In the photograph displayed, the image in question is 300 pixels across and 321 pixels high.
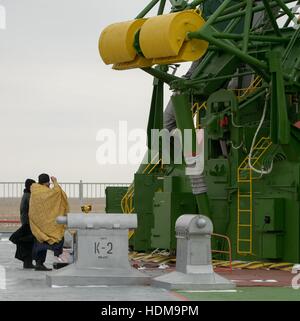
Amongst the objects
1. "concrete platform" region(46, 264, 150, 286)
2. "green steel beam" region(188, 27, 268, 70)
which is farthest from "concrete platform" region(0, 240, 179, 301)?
"green steel beam" region(188, 27, 268, 70)

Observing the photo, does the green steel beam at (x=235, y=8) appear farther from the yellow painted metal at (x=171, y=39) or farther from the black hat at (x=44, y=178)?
the black hat at (x=44, y=178)

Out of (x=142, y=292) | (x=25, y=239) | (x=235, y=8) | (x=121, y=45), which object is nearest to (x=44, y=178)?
(x=25, y=239)

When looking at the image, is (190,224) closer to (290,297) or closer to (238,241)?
(290,297)

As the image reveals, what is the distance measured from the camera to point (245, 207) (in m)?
23.0

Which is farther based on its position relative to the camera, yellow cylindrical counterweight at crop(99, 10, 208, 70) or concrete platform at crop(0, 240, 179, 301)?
yellow cylindrical counterweight at crop(99, 10, 208, 70)

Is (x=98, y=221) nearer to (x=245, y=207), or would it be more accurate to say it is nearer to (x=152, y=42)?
(x=152, y=42)

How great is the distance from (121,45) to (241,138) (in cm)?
368

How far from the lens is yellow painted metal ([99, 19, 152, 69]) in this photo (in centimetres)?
2139

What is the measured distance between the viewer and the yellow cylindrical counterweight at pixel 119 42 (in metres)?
21.4

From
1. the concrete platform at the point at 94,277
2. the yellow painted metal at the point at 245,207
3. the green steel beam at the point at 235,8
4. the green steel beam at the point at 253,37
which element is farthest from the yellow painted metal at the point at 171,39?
the concrete platform at the point at 94,277

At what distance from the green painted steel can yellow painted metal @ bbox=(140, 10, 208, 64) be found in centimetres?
36

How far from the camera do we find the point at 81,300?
15.8 meters

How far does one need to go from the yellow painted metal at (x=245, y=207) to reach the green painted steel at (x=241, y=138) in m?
0.03

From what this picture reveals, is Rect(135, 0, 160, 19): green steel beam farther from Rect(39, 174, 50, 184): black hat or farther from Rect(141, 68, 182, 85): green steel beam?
Rect(39, 174, 50, 184): black hat
